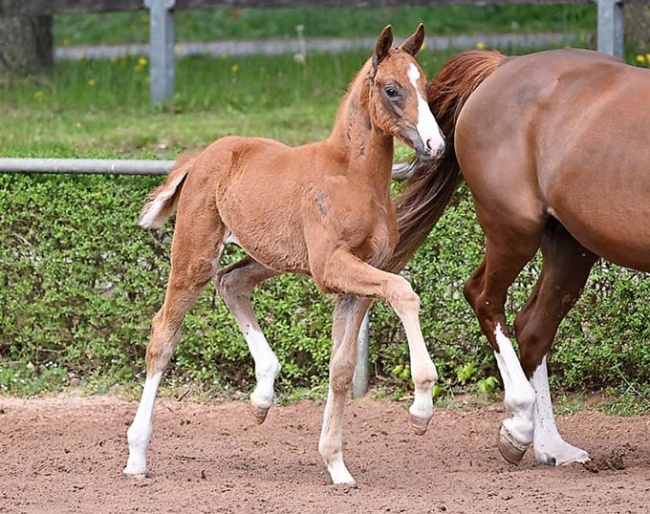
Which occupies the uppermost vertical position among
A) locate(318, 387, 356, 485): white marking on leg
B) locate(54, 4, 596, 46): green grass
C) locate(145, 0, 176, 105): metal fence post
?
locate(145, 0, 176, 105): metal fence post

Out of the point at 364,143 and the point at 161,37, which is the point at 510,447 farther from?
the point at 161,37

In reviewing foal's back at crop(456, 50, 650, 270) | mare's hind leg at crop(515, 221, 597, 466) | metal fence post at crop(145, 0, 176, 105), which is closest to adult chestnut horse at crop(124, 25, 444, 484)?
foal's back at crop(456, 50, 650, 270)

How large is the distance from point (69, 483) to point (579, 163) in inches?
92.9

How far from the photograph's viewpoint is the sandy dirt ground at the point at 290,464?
15.1 ft

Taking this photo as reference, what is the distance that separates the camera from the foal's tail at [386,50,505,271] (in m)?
5.62

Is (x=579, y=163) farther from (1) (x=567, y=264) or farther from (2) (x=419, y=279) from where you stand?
(2) (x=419, y=279)

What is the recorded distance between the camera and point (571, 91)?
202 inches

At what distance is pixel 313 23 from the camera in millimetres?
17703

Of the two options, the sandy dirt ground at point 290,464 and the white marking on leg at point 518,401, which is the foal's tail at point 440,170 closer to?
the white marking on leg at point 518,401

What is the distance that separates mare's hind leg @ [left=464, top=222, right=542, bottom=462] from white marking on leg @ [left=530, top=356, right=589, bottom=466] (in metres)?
0.18

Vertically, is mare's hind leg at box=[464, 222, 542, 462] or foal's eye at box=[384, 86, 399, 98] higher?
foal's eye at box=[384, 86, 399, 98]

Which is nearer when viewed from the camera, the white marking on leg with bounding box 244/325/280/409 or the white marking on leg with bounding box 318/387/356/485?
the white marking on leg with bounding box 318/387/356/485

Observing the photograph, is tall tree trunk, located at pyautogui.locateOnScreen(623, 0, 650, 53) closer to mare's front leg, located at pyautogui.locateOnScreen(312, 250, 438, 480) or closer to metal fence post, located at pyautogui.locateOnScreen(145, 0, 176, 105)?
metal fence post, located at pyautogui.locateOnScreen(145, 0, 176, 105)

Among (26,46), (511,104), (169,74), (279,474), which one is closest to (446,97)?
(511,104)
